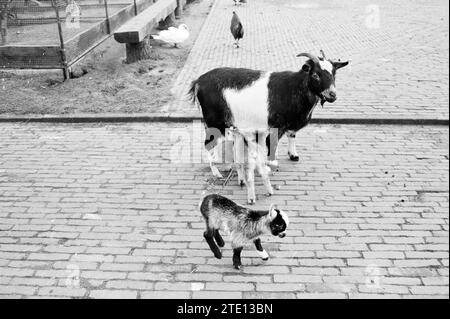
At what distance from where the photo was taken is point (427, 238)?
5.00 meters

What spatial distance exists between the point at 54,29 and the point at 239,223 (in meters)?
10.5

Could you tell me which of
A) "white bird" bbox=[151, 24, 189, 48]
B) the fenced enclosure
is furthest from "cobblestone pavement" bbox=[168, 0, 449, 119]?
the fenced enclosure

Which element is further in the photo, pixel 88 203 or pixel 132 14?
pixel 132 14

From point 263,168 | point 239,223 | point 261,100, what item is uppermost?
point 261,100

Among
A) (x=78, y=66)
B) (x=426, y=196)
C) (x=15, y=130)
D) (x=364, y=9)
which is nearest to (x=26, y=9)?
(x=78, y=66)

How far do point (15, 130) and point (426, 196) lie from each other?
7.05 metres

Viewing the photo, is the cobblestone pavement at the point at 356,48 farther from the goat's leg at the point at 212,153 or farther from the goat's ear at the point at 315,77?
the goat's leg at the point at 212,153

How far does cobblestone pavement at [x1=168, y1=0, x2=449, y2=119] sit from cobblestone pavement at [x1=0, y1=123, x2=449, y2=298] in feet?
Result: 3.57

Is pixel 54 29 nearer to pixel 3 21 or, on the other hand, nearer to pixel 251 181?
pixel 3 21

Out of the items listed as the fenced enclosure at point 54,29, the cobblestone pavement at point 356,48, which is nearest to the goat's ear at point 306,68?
the cobblestone pavement at point 356,48

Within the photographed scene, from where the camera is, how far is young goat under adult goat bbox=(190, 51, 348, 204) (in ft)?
18.9

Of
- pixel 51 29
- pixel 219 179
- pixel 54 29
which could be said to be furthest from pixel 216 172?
pixel 51 29

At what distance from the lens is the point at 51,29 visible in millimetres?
12531
